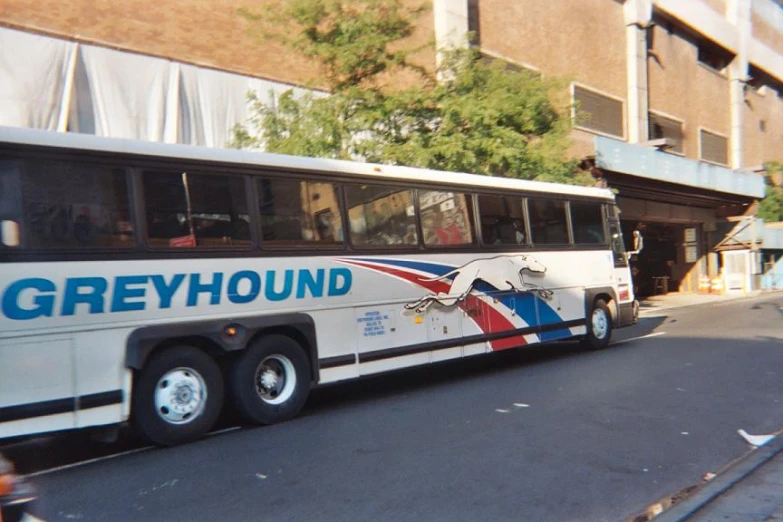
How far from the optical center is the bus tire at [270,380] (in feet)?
24.4

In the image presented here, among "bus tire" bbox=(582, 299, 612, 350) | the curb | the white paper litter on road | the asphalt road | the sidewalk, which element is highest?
"bus tire" bbox=(582, 299, 612, 350)

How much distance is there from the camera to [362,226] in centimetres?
894

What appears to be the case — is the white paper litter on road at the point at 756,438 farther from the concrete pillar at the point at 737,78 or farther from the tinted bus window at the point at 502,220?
the concrete pillar at the point at 737,78

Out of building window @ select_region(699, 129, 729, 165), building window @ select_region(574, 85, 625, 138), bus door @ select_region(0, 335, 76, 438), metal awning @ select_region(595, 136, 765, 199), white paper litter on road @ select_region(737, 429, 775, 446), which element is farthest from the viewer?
building window @ select_region(699, 129, 729, 165)

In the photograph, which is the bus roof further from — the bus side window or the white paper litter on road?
the white paper litter on road

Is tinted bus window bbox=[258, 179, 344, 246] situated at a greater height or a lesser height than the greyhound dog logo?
greater

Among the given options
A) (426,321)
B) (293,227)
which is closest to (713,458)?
(426,321)

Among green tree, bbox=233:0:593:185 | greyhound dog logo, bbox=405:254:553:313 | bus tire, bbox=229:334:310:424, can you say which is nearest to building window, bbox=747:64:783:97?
green tree, bbox=233:0:593:185

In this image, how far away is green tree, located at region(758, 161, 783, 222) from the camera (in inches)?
1614

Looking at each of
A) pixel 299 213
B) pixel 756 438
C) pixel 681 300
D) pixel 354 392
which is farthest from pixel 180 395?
pixel 681 300

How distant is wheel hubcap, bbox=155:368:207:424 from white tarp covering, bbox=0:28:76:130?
716 cm

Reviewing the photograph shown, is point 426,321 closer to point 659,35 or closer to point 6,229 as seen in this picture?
point 6,229

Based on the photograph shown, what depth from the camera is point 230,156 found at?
7645mm

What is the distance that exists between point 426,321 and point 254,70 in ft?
30.0
